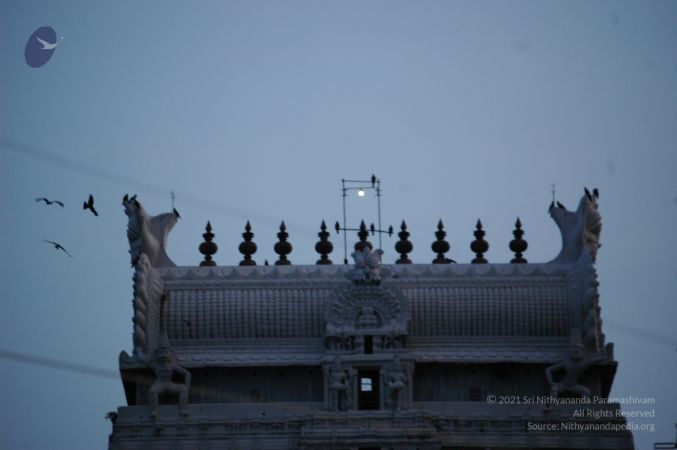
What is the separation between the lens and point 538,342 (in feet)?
367

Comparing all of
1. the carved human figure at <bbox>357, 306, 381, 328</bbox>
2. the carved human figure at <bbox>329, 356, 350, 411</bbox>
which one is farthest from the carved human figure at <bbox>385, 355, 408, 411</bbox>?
the carved human figure at <bbox>357, 306, 381, 328</bbox>

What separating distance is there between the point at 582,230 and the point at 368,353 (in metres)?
13.6

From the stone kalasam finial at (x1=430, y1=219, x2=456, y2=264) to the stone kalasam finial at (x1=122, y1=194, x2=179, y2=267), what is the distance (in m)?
14.7

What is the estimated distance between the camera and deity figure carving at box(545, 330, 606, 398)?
358 feet

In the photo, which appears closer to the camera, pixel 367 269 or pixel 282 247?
pixel 367 269

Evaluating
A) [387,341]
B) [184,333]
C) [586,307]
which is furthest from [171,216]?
[586,307]

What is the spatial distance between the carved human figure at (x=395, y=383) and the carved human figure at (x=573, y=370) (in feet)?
24.6

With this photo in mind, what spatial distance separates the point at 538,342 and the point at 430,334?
561 cm

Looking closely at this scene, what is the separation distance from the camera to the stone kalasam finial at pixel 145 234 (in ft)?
375

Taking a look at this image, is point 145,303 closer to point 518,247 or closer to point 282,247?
point 282,247

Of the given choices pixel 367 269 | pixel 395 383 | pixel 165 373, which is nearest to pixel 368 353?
pixel 395 383

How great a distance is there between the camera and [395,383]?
10831 cm

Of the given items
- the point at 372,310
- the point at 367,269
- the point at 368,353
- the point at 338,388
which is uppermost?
the point at 367,269

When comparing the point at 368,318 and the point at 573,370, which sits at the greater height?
the point at 368,318
